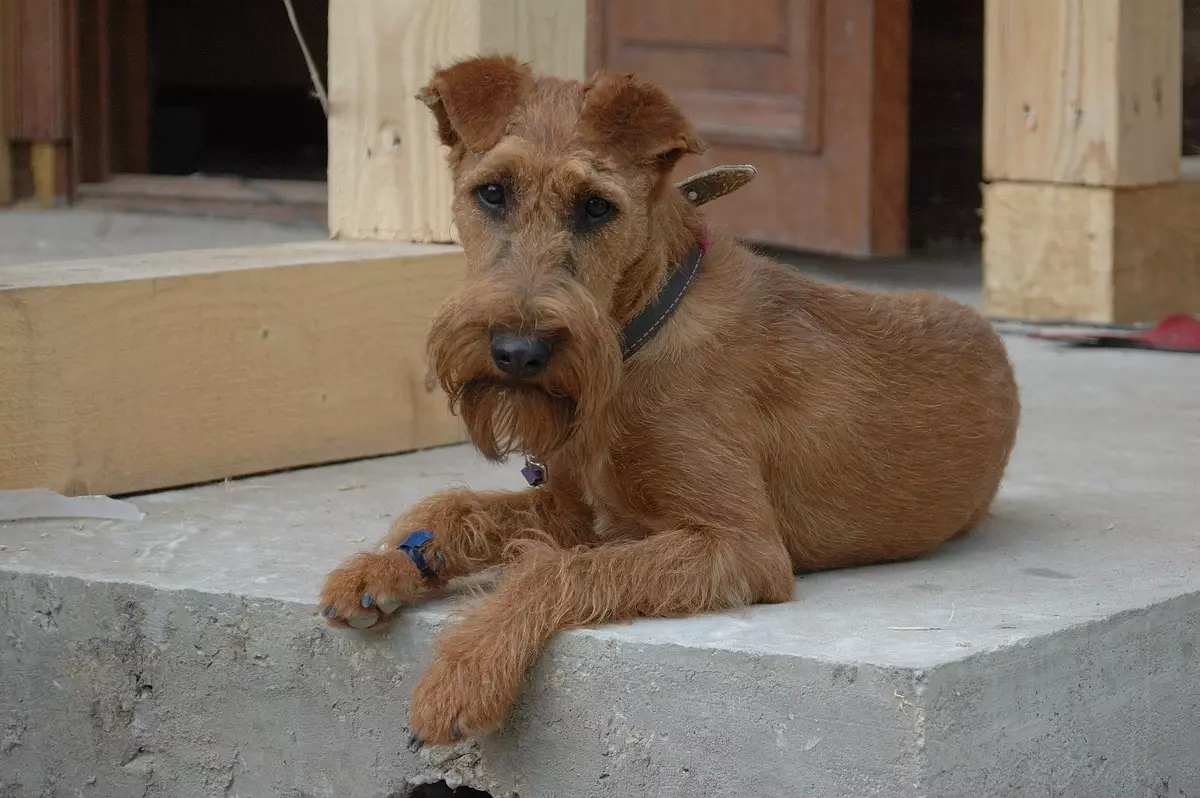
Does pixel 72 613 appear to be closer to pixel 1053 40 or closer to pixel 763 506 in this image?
pixel 763 506

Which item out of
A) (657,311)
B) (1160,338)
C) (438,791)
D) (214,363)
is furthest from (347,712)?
(1160,338)

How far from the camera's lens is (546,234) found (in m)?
2.92

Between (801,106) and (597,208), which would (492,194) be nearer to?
(597,208)

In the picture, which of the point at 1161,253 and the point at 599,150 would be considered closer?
the point at 599,150

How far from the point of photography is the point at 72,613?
11.0ft

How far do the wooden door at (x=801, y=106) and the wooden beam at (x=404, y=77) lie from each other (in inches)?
105

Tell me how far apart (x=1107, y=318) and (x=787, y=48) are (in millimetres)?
1872

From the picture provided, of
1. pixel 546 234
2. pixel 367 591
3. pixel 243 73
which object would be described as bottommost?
pixel 367 591

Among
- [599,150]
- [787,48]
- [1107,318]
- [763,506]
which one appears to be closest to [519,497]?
→ [763,506]

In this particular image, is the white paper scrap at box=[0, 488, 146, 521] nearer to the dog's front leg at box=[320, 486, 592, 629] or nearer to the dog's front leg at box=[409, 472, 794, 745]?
the dog's front leg at box=[320, 486, 592, 629]

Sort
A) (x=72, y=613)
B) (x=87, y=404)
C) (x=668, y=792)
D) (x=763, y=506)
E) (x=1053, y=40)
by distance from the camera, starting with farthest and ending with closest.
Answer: (x=1053, y=40)
(x=87, y=404)
(x=72, y=613)
(x=763, y=506)
(x=668, y=792)

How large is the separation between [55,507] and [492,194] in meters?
1.43

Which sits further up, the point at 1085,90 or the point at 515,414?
the point at 1085,90

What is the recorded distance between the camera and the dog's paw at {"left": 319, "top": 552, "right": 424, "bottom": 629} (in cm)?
296
